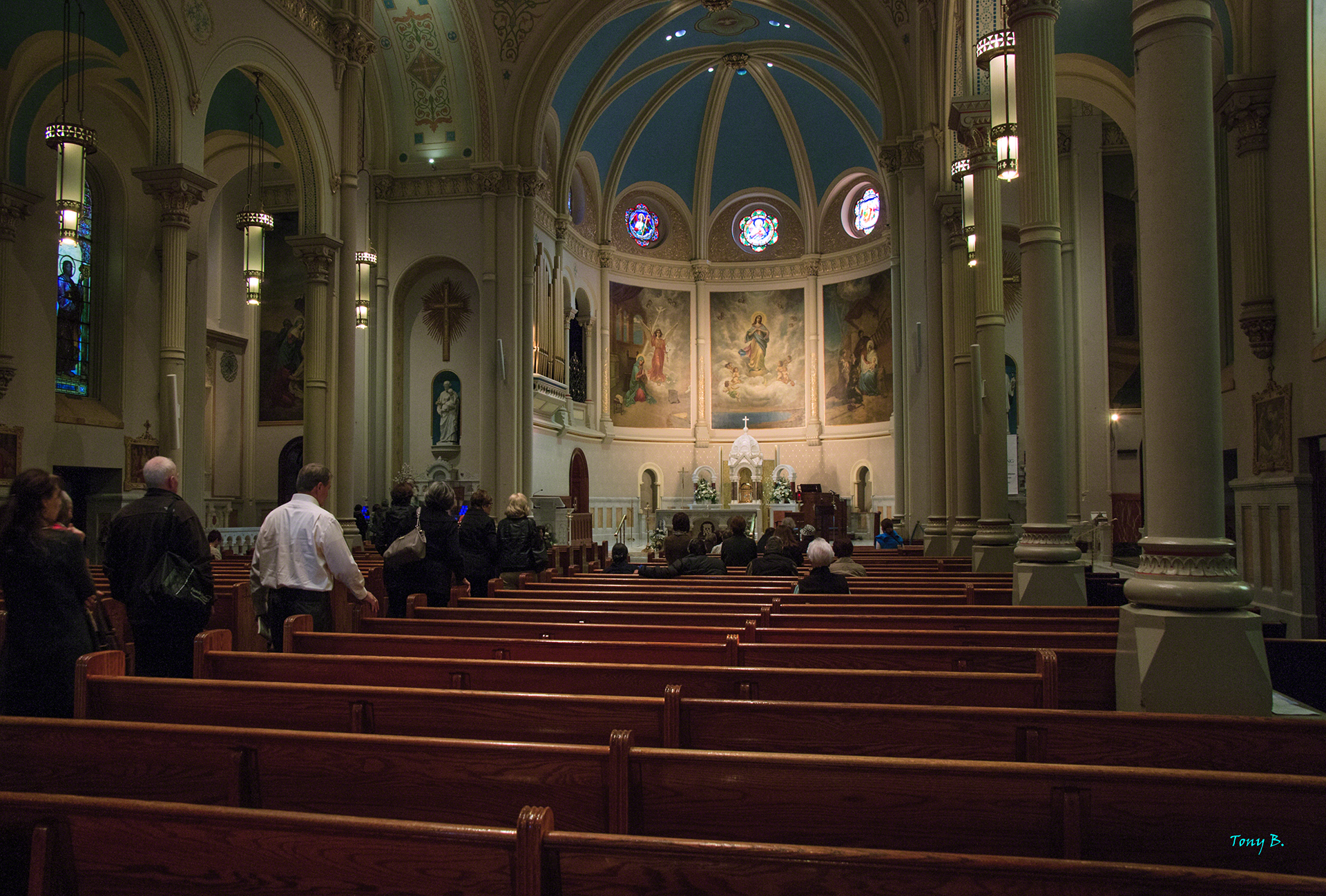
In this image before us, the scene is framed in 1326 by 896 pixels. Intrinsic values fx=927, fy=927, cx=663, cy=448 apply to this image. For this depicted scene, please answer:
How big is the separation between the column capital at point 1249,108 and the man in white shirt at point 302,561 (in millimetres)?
8929

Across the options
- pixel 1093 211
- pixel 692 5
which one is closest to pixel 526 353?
pixel 692 5

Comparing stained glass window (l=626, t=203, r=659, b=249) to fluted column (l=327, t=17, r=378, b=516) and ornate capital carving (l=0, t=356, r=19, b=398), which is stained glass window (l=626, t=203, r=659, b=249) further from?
ornate capital carving (l=0, t=356, r=19, b=398)

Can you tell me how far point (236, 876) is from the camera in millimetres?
1923

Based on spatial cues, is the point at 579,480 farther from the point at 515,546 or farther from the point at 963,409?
the point at 515,546

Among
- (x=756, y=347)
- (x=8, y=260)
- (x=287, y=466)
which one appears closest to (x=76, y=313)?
(x=8, y=260)

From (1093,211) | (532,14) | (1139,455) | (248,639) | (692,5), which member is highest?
(692,5)

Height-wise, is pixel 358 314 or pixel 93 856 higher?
pixel 358 314

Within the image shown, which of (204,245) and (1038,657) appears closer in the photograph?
(1038,657)

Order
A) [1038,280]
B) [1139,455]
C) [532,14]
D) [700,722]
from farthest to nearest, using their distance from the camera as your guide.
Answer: [532,14] → [1139,455] → [1038,280] → [700,722]

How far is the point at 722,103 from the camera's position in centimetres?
2723

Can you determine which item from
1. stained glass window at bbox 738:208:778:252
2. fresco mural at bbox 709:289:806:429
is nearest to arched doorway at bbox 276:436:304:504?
fresco mural at bbox 709:289:806:429

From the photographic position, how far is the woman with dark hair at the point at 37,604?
3318 mm

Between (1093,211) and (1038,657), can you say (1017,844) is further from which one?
(1093,211)

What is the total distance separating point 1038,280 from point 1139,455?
11.6 m
